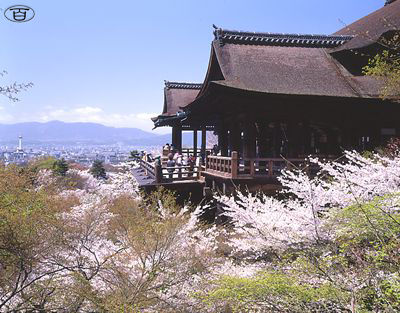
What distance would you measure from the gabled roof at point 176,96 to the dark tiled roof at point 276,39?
289 inches

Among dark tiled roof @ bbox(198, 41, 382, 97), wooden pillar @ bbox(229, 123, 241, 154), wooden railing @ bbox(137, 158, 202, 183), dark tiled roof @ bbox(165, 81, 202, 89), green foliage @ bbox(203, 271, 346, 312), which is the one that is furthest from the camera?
dark tiled roof @ bbox(165, 81, 202, 89)

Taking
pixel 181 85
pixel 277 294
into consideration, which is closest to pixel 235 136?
pixel 277 294

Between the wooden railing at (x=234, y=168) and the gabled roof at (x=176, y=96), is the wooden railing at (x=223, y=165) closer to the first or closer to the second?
the wooden railing at (x=234, y=168)

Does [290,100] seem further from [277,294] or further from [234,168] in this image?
[277,294]

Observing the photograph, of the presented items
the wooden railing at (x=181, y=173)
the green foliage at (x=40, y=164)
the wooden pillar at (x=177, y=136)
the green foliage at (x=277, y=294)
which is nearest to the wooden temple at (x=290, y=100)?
the wooden railing at (x=181, y=173)

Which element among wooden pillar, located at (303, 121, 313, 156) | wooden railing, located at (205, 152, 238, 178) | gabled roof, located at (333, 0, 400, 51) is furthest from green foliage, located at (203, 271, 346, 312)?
gabled roof, located at (333, 0, 400, 51)

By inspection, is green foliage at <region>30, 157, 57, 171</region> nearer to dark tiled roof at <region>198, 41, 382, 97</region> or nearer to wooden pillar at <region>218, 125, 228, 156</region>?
wooden pillar at <region>218, 125, 228, 156</region>

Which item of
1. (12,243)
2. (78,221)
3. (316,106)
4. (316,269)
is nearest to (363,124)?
(316,106)

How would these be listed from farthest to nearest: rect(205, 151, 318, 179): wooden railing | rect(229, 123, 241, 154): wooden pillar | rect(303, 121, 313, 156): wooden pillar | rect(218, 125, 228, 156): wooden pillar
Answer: rect(218, 125, 228, 156): wooden pillar, rect(229, 123, 241, 154): wooden pillar, rect(303, 121, 313, 156): wooden pillar, rect(205, 151, 318, 179): wooden railing

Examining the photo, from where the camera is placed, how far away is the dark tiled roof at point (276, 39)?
14102 millimetres

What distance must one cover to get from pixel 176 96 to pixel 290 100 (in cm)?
1208

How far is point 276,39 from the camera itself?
14.5 metres

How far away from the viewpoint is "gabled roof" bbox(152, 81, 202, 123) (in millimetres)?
21578

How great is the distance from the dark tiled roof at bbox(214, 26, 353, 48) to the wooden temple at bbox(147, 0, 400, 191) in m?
0.04
